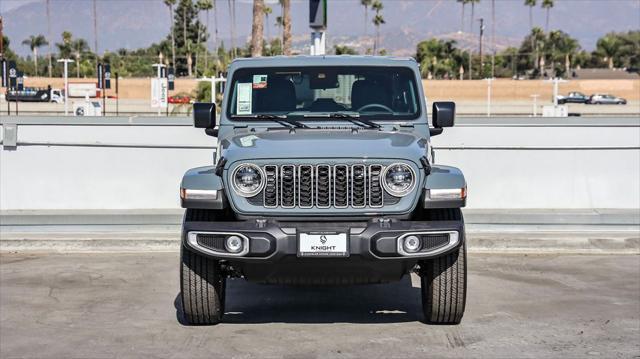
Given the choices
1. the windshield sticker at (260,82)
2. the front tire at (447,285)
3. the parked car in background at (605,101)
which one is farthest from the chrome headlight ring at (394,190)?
the parked car in background at (605,101)

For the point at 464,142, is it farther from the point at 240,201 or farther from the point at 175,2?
the point at 175,2

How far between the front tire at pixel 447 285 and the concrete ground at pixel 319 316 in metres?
0.14

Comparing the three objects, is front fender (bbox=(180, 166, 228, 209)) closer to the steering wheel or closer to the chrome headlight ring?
the chrome headlight ring

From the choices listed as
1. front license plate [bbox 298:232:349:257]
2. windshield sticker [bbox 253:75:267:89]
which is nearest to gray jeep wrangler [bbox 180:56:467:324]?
front license plate [bbox 298:232:349:257]

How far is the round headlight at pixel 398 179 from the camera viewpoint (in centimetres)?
714

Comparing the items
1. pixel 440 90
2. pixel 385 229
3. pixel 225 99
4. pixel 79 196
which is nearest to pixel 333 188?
pixel 385 229

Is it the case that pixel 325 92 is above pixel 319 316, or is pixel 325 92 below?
above

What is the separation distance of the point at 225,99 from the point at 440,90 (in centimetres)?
6955

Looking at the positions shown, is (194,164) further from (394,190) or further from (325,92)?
(394,190)

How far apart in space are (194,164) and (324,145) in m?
5.81

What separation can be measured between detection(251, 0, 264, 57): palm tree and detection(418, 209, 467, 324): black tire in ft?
89.6

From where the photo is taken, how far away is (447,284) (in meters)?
7.51

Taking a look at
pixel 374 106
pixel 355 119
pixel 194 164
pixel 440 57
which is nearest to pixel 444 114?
pixel 374 106

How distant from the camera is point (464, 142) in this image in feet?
42.5
